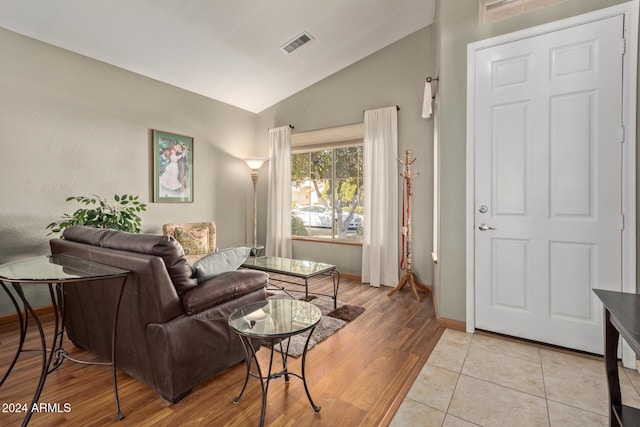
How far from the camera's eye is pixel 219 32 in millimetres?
3391

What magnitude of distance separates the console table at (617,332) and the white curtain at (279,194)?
4.13m

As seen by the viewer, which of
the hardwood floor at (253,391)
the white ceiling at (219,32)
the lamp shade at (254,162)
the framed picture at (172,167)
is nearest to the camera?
the hardwood floor at (253,391)

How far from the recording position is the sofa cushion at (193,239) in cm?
398

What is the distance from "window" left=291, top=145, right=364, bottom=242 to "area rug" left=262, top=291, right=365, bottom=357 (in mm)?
1613

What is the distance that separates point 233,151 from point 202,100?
884 mm

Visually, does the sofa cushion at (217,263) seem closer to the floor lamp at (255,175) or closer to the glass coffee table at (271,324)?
the glass coffee table at (271,324)

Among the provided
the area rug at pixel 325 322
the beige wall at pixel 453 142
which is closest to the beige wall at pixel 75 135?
the area rug at pixel 325 322

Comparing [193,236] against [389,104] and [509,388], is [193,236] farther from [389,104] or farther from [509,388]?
[509,388]

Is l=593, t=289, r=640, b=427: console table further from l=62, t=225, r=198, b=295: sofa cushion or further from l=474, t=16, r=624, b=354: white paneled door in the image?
l=62, t=225, r=198, b=295: sofa cushion

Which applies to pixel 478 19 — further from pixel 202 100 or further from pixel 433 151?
pixel 202 100

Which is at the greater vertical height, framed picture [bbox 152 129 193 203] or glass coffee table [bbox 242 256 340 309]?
framed picture [bbox 152 129 193 203]

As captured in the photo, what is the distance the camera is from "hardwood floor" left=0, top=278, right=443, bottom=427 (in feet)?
5.21

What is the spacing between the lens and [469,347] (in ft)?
7.76

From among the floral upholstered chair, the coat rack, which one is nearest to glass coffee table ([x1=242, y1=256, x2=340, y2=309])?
the floral upholstered chair
